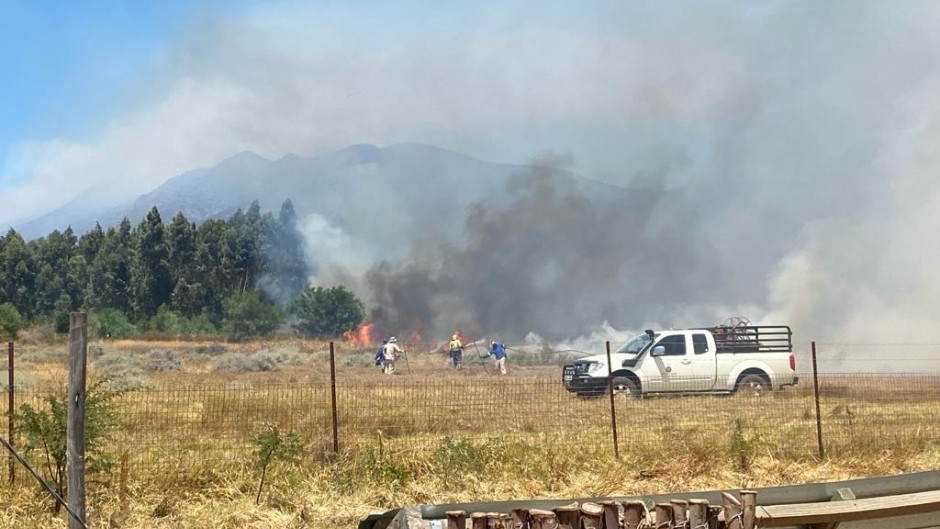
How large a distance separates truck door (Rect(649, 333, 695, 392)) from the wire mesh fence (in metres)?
1.78

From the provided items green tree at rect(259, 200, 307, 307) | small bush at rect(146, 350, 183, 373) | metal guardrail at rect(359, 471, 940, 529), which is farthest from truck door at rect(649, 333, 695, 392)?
green tree at rect(259, 200, 307, 307)

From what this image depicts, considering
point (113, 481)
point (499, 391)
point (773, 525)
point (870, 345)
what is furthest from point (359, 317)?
point (773, 525)

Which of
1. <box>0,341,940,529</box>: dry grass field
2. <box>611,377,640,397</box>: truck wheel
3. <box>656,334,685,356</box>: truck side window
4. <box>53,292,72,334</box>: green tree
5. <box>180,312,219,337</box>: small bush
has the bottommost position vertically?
<box>0,341,940,529</box>: dry grass field

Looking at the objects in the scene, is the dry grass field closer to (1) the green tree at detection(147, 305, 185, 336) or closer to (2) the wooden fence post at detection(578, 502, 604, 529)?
(2) the wooden fence post at detection(578, 502, 604, 529)

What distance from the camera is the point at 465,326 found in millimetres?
63281

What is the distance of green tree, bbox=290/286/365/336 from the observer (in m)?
61.4

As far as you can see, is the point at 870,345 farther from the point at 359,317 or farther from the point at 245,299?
the point at 245,299

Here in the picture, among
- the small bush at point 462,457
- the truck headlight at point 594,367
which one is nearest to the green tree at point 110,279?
the truck headlight at point 594,367

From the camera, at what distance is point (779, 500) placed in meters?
6.46

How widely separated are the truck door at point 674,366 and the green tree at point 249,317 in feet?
138

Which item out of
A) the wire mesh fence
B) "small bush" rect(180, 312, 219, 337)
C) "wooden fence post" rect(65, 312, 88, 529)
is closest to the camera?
"wooden fence post" rect(65, 312, 88, 529)

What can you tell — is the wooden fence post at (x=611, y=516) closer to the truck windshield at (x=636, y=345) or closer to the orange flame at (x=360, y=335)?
the truck windshield at (x=636, y=345)

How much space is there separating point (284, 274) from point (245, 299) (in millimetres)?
13716

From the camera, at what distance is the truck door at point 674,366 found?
20172 mm
